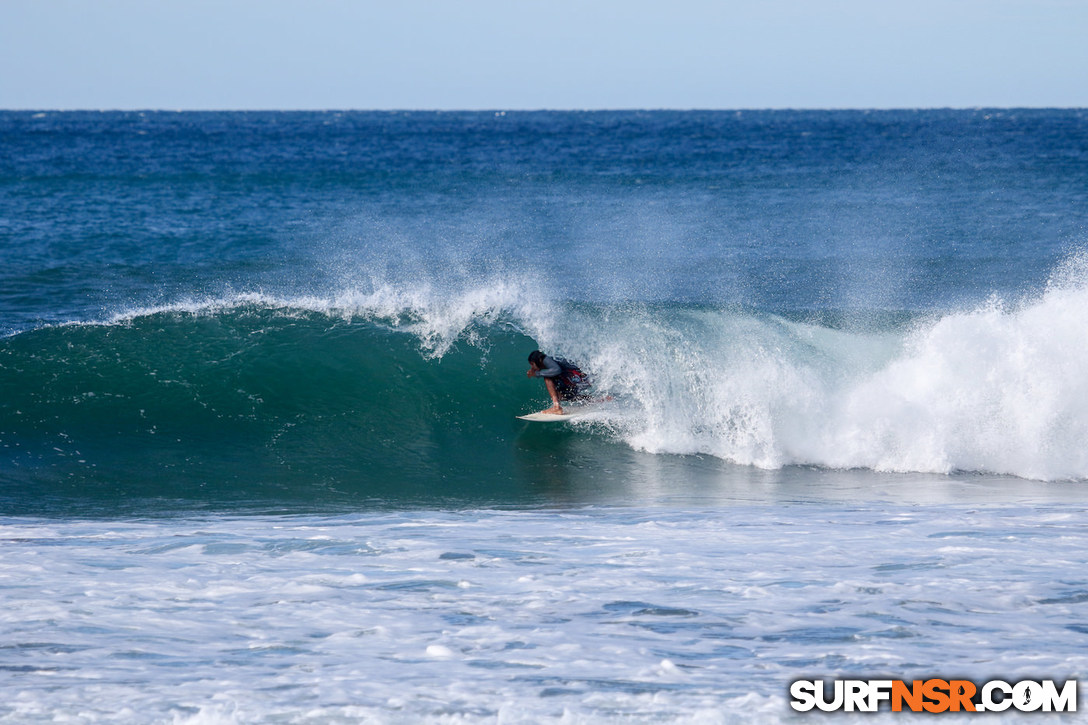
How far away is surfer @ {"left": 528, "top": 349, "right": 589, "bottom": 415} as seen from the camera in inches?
415

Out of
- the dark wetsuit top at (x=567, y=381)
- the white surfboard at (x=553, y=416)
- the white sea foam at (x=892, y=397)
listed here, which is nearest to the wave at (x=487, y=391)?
the white sea foam at (x=892, y=397)

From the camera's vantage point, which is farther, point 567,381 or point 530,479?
point 567,381

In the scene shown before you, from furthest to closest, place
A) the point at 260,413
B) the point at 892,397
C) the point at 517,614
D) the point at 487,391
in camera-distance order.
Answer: the point at 487,391 < the point at 260,413 < the point at 892,397 < the point at 517,614

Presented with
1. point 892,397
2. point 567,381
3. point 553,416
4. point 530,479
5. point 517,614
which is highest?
point 567,381

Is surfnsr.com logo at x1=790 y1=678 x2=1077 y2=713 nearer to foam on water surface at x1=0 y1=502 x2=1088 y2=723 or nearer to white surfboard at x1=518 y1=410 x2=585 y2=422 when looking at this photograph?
foam on water surface at x1=0 y1=502 x2=1088 y2=723

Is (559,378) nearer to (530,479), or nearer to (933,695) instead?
(530,479)

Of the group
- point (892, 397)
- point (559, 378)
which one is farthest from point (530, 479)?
point (892, 397)

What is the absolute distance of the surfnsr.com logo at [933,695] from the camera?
176 inches

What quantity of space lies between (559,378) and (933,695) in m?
6.57

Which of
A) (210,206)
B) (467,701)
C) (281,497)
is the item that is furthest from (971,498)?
(210,206)

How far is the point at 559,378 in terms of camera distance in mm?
10773

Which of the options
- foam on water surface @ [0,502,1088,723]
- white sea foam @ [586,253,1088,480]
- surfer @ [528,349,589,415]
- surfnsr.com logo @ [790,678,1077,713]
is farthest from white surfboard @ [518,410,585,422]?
surfnsr.com logo @ [790,678,1077,713]

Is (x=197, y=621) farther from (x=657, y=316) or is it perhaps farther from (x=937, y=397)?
(x=657, y=316)

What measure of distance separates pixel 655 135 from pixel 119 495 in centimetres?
6752
